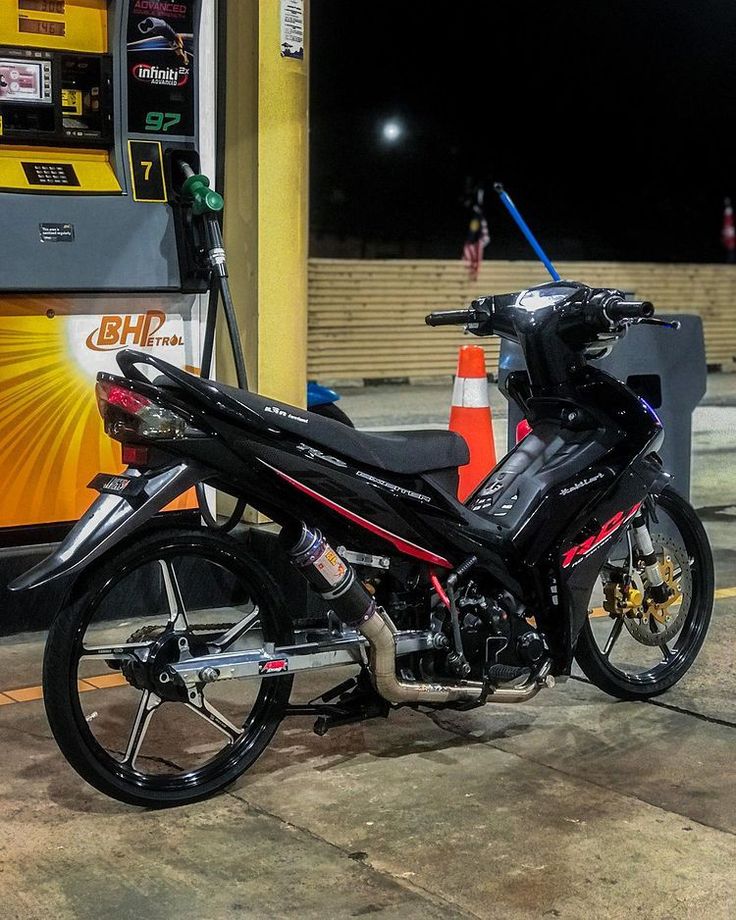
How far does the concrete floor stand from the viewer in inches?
115

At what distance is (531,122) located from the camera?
36.9 m

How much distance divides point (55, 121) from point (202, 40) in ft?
2.16

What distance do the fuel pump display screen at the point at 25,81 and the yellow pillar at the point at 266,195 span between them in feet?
2.49

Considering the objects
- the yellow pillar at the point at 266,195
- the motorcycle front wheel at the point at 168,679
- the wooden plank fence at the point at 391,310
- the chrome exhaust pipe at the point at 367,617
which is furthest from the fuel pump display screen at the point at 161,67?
the wooden plank fence at the point at 391,310

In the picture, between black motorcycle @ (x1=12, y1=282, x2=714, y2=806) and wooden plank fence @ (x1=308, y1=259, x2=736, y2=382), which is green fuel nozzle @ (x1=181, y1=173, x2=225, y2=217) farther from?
wooden plank fence @ (x1=308, y1=259, x2=736, y2=382)

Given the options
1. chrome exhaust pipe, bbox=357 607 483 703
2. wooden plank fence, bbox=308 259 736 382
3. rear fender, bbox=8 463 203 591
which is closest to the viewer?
rear fender, bbox=8 463 203 591

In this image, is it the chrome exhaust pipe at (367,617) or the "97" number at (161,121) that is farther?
the "97" number at (161,121)

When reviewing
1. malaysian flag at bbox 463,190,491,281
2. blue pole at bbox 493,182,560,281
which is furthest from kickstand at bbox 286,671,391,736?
malaysian flag at bbox 463,190,491,281

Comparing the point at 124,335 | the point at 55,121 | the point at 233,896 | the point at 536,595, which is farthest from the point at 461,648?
the point at 55,121

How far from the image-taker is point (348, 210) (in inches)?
1371

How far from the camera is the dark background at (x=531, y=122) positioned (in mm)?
34344

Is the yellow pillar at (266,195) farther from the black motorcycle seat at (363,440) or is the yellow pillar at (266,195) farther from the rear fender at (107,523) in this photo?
the rear fender at (107,523)

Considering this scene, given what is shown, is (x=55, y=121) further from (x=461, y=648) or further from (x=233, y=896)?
(x=233, y=896)

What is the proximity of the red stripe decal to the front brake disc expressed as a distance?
887mm
